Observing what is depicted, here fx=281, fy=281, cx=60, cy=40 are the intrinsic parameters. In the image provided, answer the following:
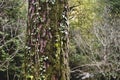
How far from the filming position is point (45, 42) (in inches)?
102

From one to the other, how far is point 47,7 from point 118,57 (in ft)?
31.5

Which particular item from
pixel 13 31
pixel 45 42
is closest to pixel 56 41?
pixel 45 42

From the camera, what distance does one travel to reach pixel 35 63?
8.50 feet

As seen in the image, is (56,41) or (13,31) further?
(13,31)

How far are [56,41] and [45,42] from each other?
0.11 meters

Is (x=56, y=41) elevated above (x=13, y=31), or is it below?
above

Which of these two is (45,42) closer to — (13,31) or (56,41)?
(56,41)

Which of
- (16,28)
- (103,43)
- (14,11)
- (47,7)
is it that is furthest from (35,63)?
(103,43)

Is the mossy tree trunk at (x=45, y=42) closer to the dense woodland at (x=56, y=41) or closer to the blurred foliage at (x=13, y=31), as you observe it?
the dense woodland at (x=56, y=41)

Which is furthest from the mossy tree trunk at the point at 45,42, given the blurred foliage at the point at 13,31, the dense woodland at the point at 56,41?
the blurred foliage at the point at 13,31

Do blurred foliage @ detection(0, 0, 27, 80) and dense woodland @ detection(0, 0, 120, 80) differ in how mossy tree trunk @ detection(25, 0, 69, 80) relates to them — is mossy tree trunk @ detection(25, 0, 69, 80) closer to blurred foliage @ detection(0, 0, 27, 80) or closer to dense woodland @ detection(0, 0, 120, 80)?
dense woodland @ detection(0, 0, 120, 80)

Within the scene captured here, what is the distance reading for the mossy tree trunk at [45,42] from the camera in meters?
2.59

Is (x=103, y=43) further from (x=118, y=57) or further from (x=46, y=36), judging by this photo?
(x=46, y=36)

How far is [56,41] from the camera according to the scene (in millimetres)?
2637
